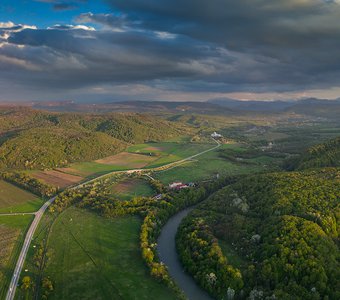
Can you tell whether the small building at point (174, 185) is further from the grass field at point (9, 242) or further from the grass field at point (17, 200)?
the grass field at point (9, 242)

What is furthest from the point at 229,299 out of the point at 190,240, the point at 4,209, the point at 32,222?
the point at 4,209

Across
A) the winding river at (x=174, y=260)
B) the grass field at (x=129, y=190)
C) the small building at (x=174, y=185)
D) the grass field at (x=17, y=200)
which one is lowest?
the winding river at (x=174, y=260)

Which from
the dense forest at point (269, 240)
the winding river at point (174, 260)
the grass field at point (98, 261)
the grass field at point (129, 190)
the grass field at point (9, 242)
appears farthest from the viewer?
the grass field at point (129, 190)

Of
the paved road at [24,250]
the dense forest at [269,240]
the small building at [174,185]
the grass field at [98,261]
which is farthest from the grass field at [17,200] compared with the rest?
the dense forest at [269,240]

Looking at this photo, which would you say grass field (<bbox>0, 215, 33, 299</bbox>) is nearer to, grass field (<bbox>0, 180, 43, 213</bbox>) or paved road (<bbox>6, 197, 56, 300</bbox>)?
paved road (<bbox>6, 197, 56, 300</bbox>)

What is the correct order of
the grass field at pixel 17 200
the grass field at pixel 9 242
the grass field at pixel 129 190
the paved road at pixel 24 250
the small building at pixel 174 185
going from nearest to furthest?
the paved road at pixel 24 250, the grass field at pixel 9 242, the grass field at pixel 17 200, the grass field at pixel 129 190, the small building at pixel 174 185

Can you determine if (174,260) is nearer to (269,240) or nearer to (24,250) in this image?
(269,240)
